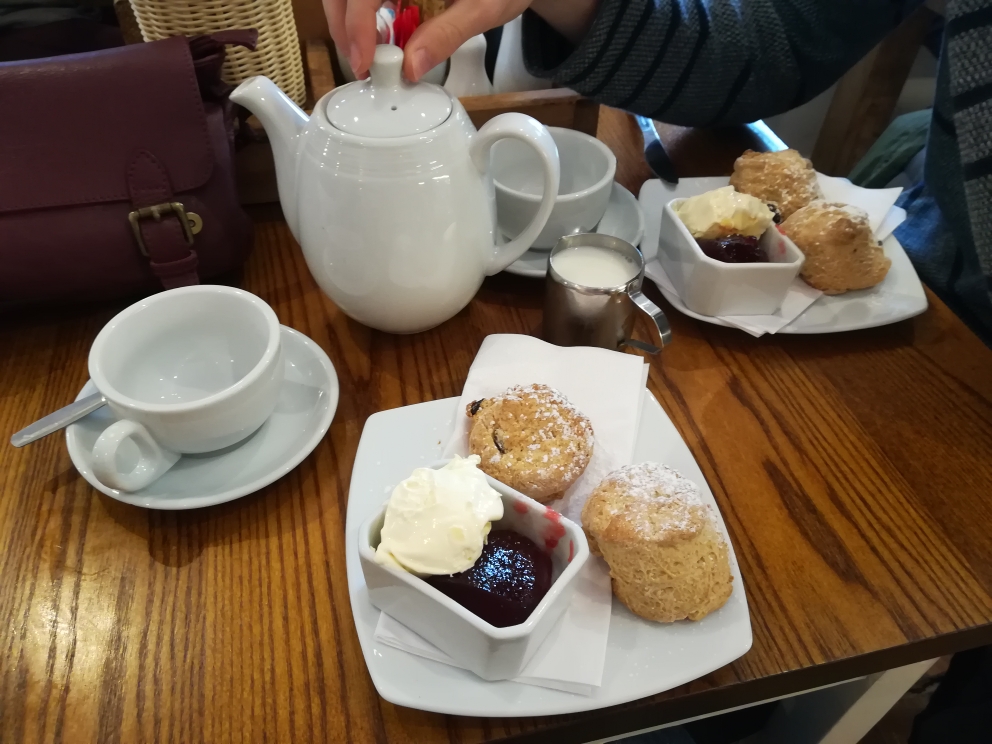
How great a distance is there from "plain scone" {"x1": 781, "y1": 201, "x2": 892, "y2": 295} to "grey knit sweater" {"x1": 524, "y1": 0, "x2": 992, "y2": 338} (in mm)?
142

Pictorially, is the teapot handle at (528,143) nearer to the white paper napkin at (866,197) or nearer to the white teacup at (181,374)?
the white teacup at (181,374)

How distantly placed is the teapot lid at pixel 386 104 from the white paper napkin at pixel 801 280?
0.31 metres

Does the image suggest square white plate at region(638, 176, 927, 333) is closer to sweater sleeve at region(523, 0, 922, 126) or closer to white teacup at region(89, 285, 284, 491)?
sweater sleeve at region(523, 0, 922, 126)

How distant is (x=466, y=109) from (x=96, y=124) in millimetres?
438

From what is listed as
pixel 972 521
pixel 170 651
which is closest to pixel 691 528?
pixel 972 521

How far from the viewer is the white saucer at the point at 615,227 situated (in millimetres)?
812

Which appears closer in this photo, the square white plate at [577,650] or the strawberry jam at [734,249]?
the square white plate at [577,650]

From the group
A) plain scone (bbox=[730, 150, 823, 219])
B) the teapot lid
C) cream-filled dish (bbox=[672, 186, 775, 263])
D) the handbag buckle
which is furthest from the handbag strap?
plain scone (bbox=[730, 150, 823, 219])

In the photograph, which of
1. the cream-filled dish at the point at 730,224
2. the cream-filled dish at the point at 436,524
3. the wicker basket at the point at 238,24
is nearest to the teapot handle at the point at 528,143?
the cream-filled dish at the point at 730,224

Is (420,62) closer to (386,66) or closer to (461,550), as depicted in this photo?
(386,66)

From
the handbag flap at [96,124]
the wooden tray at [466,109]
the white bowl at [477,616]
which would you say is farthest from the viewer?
the wooden tray at [466,109]

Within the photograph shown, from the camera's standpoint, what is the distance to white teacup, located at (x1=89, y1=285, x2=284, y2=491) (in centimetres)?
55

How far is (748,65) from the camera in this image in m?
0.94

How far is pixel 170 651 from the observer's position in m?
0.50
